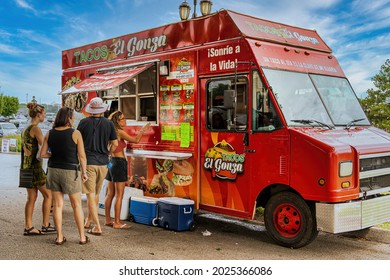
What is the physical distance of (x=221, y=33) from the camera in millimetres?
6820

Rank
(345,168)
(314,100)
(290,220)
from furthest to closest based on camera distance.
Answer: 1. (314,100)
2. (290,220)
3. (345,168)

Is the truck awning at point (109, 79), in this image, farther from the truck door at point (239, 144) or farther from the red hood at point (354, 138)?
the red hood at point (354, 138)

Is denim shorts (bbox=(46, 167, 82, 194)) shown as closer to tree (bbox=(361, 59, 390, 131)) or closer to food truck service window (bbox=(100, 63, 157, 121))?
food truck service window (bbox=(100, 63, 157, 121))

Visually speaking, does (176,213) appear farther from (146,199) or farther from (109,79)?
(109,79)

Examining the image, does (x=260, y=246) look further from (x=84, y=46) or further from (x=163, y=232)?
(x=84, y=46)

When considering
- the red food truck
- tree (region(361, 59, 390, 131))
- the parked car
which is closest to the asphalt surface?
the red food truck

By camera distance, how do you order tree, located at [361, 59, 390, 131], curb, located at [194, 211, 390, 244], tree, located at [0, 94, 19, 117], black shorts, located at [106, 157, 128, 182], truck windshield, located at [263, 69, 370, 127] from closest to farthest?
truck windshield, located at [263, 69, 370, 127] → curb, located at [194, 211, 390, 244] → black shorts, located at [106, 157, 128, 182] → tree, located at [361, 59, 390, 131] → tree, located at [0, 94, 19, 117]

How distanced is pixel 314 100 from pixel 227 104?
1.29 metres

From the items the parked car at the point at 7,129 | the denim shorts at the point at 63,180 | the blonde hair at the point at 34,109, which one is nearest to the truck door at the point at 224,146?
the denim shorts at the point at 63,180

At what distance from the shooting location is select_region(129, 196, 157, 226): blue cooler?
293 inches

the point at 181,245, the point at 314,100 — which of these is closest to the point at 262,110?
the point at 314,100

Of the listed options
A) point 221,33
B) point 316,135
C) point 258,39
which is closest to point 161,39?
point 221,33

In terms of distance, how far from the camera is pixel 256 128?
20.8 ft

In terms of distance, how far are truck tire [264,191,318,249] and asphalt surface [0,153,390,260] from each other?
0.16m
